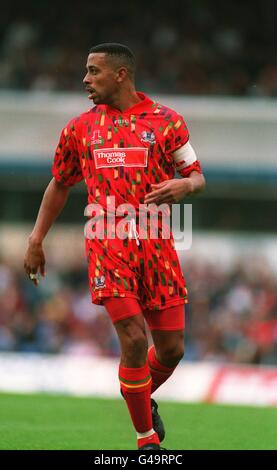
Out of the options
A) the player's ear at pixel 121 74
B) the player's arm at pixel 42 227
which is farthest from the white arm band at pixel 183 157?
the player's arm at pixel 42 227

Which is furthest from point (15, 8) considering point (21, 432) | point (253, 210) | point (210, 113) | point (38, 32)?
point (21, 432)

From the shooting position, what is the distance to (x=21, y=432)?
26.9ft

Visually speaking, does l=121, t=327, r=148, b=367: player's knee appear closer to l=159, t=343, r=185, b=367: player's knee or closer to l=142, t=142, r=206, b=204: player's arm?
l=159, t=343, r=185, b=367: player's knee

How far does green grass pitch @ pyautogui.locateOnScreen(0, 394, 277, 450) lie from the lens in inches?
307

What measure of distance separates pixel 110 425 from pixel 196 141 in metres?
12.9

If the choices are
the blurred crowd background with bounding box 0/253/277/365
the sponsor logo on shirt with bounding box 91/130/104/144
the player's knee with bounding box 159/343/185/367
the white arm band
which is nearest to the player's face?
the sponsor logo on shirt with bounding box 91/130/104/144

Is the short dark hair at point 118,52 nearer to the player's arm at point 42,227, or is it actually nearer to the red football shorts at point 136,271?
the player's arm at point 42,227

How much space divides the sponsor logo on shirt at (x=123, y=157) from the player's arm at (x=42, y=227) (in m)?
0.55

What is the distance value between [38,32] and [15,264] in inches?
204

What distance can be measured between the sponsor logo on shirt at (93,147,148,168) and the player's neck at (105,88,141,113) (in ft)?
1.03

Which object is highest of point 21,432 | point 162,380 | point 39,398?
point 162,380

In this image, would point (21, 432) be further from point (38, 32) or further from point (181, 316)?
point (38, 32)

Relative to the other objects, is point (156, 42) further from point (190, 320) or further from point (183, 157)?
point (183, 157)

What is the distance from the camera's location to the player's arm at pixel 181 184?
21.3ft
